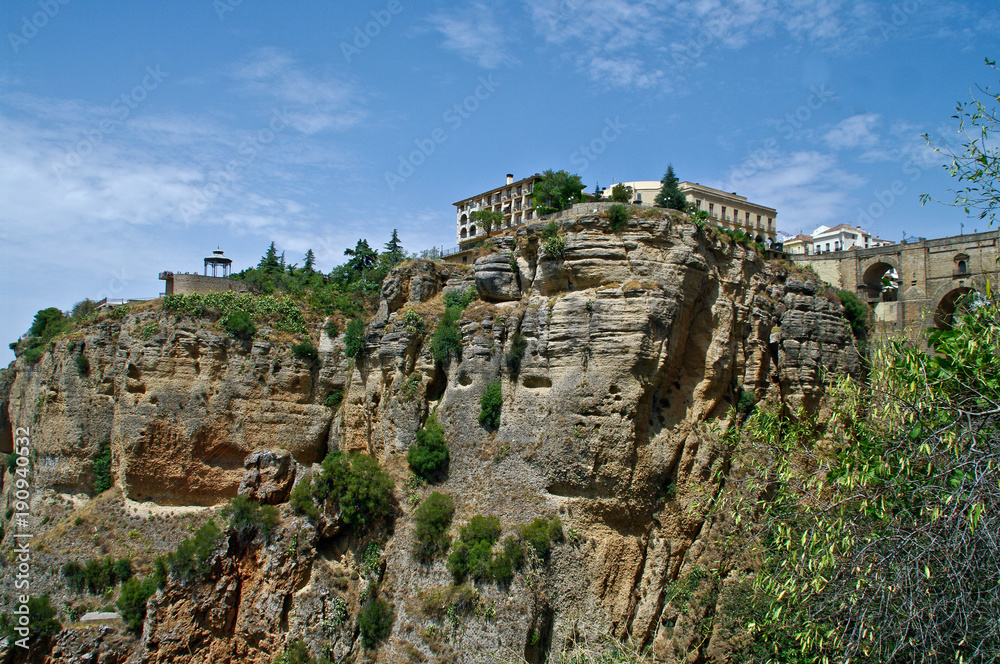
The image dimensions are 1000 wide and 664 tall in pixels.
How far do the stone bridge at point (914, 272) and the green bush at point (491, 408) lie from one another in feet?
64.8

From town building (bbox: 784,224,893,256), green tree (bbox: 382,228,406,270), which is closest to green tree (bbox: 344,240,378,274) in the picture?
green tree (bbox: 382,228,406,270)

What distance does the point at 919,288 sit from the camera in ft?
115

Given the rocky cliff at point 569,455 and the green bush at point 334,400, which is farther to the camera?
the green bush at point 334,400

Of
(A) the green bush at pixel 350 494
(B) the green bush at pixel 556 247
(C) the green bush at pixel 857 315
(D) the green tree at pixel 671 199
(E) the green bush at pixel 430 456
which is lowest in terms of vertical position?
(A) the green bush at pixel 350 494

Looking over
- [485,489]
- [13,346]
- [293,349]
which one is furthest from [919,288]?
[13,346]

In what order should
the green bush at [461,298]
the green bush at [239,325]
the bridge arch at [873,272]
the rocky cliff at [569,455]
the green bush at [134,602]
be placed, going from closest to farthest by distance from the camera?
the rocky cliff at [569,455] → the green bush at [134,602] → the green bush at [461,298] → the green bush at [239,325] → the bridge arch at [873,272]

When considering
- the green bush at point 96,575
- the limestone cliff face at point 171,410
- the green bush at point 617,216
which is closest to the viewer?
the green bush at point 617,216

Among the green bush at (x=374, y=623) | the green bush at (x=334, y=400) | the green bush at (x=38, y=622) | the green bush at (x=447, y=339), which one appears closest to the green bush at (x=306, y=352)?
the green bush at (x=334, y=400)

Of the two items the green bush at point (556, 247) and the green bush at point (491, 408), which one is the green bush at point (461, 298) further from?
the green bush at point (556, 247)

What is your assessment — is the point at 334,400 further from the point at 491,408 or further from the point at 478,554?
the point at 478,554

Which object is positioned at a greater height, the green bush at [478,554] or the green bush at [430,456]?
the green bush at [430,456]

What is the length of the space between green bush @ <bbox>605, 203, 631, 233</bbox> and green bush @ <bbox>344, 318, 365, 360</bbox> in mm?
13930

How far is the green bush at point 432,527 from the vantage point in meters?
23.1

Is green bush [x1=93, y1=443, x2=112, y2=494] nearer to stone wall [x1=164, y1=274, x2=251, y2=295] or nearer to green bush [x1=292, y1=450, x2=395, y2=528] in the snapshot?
stone wall [x1=164, y1=274, x2=251, y2=295]
